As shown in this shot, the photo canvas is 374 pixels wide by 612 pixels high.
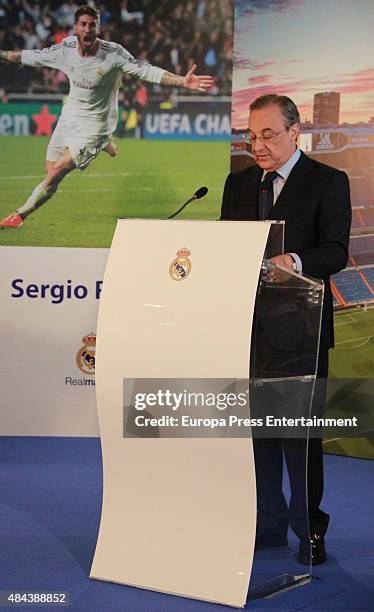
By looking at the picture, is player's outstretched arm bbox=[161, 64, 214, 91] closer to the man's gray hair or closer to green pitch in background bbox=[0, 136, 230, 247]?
green pitch in background bbox=[0, 136, 230, 247]

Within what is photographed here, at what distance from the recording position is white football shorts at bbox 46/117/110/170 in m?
6.89

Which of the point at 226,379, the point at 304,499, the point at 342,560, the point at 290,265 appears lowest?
the point at 342,560

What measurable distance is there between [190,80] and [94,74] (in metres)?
0.63

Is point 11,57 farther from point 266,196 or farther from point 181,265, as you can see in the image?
point 181,265

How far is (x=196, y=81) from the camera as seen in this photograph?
689cm

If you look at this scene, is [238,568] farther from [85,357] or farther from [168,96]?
[168,96]

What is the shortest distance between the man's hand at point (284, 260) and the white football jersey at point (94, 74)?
3346mm

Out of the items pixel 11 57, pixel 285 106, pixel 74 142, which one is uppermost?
pixel 11 57

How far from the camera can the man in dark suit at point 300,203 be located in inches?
163

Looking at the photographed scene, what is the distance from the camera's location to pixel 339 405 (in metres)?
6.60

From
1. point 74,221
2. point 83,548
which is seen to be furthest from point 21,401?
point 83,548

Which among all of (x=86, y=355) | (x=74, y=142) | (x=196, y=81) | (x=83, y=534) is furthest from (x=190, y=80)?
(x=83, y=534)

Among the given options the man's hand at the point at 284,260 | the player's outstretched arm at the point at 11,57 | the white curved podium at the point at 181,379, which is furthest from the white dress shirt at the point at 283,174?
the player's outstretched arm at the point at 11,57

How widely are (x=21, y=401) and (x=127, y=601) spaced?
3.39 m
